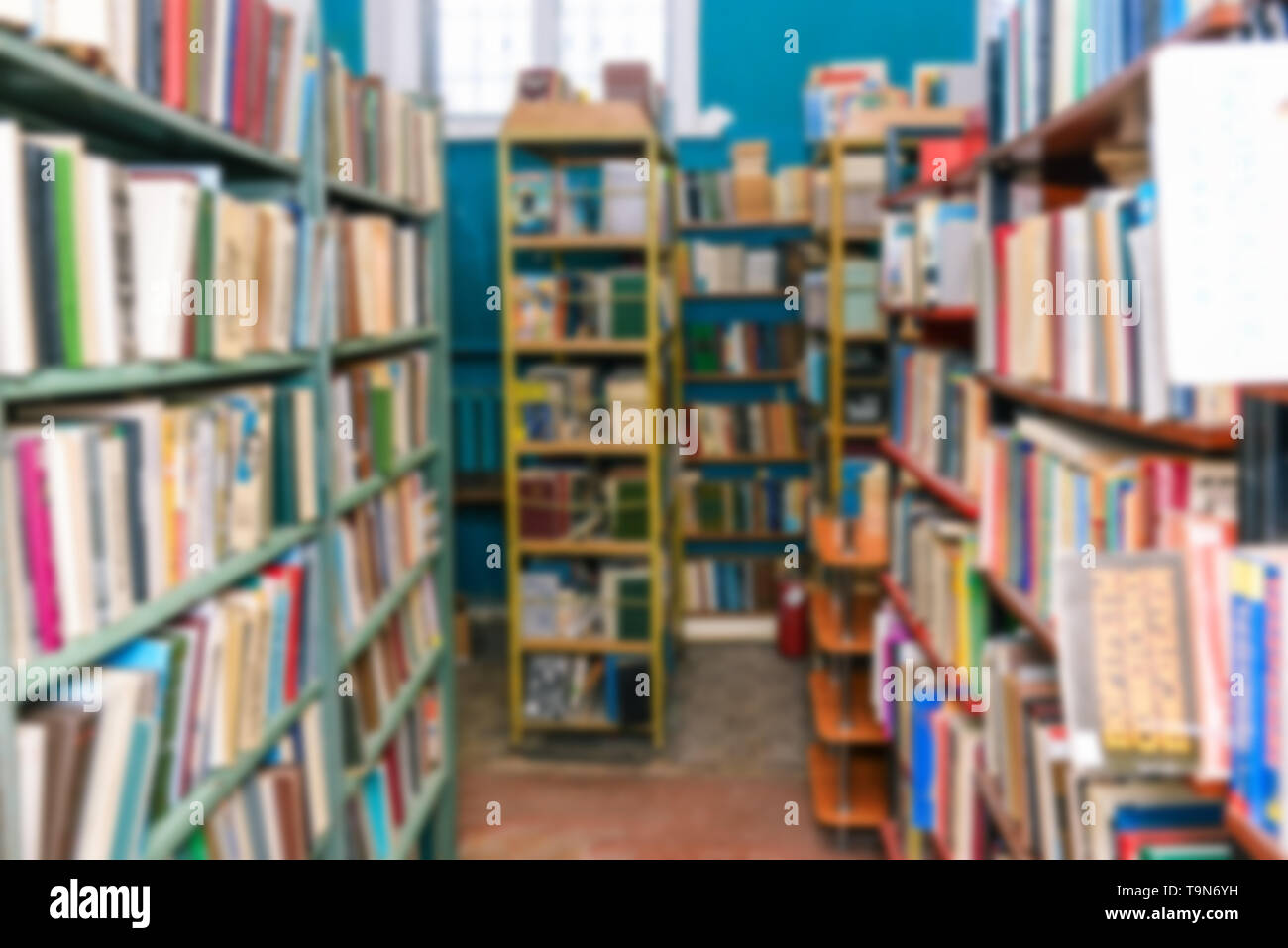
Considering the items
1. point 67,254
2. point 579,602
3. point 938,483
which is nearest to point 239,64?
point 67,254

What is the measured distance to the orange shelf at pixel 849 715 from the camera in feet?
12.2

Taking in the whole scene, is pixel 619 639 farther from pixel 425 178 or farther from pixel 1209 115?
pixel 1209 115

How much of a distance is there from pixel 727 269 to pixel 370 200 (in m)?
3.43

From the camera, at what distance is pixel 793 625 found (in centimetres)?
575

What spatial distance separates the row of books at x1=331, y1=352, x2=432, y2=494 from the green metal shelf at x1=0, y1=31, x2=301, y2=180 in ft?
1.90

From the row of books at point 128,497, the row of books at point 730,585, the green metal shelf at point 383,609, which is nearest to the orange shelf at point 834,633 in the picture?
the green metal shelf at point 383,609

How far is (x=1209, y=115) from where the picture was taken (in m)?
0.94

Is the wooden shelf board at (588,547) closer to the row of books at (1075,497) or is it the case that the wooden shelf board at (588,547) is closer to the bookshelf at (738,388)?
the bookshelf at (738,388)

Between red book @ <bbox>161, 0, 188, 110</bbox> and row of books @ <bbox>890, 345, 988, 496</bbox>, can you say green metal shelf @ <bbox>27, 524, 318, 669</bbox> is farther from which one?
row of books @ <bbox>890, 345, 988, 496</bbox>

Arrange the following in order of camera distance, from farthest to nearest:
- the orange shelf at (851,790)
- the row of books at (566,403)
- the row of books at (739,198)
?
the row of books at (739,198) < the row of books at (566,403) < the orange shelf at (851,790)

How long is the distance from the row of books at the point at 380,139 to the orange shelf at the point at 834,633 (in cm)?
182

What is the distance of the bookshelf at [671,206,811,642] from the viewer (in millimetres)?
6148

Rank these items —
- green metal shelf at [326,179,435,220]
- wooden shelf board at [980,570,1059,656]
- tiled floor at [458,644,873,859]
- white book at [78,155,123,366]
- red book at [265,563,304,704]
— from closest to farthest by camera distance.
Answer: white book at [78,155,123,366]
wooden shelf board at [980,570,1059,656]
red book at [265,563,304,704]
green metal shelf at [326,179,435,220]
tiled floor at [458,644,873,859]

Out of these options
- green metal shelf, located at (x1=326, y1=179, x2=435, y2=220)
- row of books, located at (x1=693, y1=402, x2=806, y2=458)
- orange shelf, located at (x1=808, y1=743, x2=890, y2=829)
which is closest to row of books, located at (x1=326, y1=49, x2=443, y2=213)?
green metal shelf, located at (x1=326, y1=179, x2=435, y2=220)
